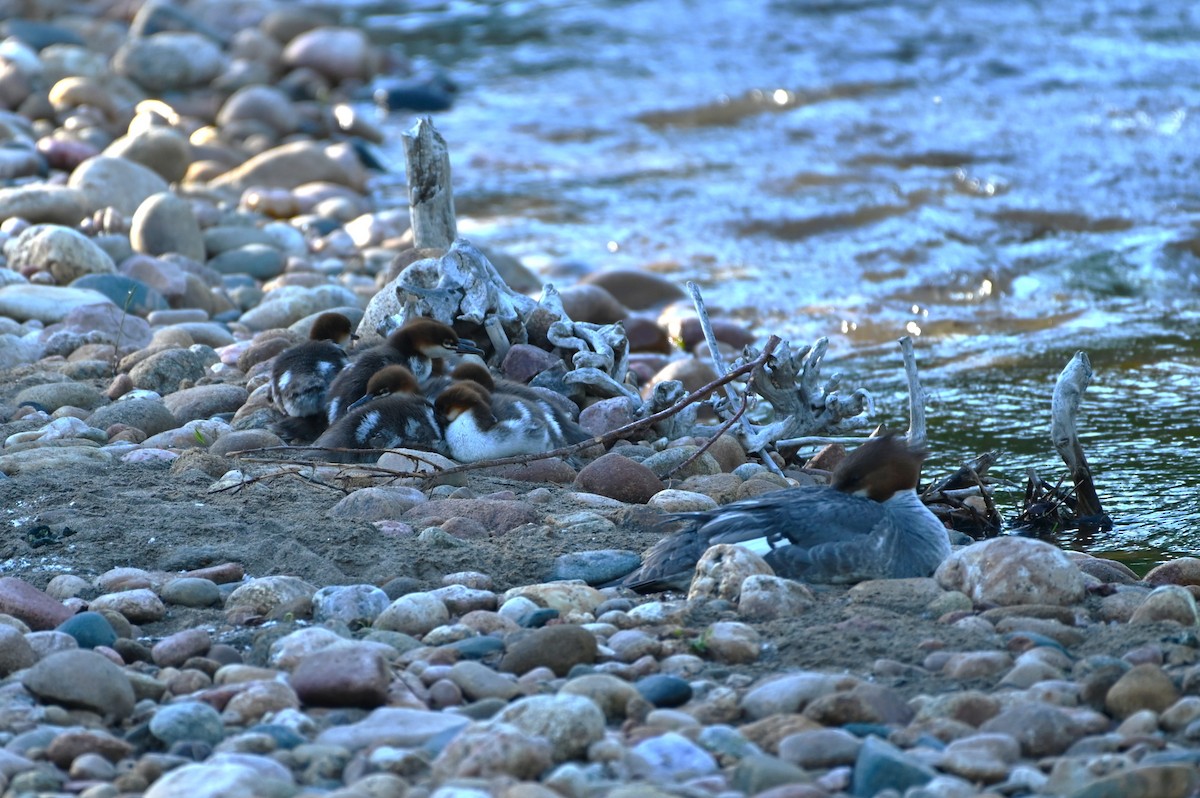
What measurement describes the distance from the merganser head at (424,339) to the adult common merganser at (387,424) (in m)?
0.46

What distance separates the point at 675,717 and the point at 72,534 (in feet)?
8.03

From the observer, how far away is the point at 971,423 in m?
7.77

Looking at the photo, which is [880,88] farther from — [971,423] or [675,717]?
[675,717]

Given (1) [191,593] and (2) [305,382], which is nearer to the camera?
(1) [191,593]

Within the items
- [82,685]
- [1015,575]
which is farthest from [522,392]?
[82,685]

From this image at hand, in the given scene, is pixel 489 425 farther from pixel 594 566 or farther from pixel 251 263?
pixel 251 263

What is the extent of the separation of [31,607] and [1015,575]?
2863 millimetres

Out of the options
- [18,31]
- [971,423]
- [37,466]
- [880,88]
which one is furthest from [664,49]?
[37,466]

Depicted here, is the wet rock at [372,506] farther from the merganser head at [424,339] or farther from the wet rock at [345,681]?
the wet rock at [345,681]

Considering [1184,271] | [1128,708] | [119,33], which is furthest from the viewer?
[119,33]

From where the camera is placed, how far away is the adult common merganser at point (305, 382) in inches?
255

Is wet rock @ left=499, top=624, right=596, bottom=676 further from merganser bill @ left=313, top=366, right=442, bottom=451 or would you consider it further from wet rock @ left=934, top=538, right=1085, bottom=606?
merganser bill @ left=313, top=366, right=442, bottom=451

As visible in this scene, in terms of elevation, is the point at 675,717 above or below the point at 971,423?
above

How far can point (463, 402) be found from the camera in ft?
20.4
